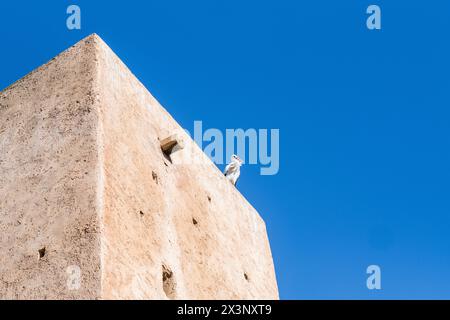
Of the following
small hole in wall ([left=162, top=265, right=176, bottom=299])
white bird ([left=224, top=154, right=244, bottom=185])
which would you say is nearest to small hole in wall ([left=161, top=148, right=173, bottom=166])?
small hole in wall ([left=162, top=265, right=176, bottom=299])

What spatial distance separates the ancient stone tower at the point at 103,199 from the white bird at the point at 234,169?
1.40 meters

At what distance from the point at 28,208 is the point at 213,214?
3588 millimetres

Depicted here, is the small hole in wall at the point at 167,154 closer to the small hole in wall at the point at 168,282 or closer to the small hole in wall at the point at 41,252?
the small hole in wall at the point at 168,282

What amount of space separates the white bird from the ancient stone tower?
4.59ft

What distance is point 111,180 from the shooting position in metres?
8.51

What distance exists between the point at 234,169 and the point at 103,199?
19.2ft

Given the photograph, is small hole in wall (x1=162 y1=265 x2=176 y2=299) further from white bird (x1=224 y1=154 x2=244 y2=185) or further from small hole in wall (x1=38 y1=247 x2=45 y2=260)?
white bird (x1=224 y1=154 x2=244 y2=185)

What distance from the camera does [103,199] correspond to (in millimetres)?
8055

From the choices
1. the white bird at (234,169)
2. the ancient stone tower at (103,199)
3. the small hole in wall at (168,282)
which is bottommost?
the small hole in wall at (168,282)

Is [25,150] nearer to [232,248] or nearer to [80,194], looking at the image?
[80,194]

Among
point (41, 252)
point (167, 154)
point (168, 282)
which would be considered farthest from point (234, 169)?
point (41, 252)

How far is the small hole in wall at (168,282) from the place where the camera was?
8711mm

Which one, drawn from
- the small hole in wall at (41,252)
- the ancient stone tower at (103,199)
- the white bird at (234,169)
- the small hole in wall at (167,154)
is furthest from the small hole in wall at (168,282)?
the white bird at (234,169)
